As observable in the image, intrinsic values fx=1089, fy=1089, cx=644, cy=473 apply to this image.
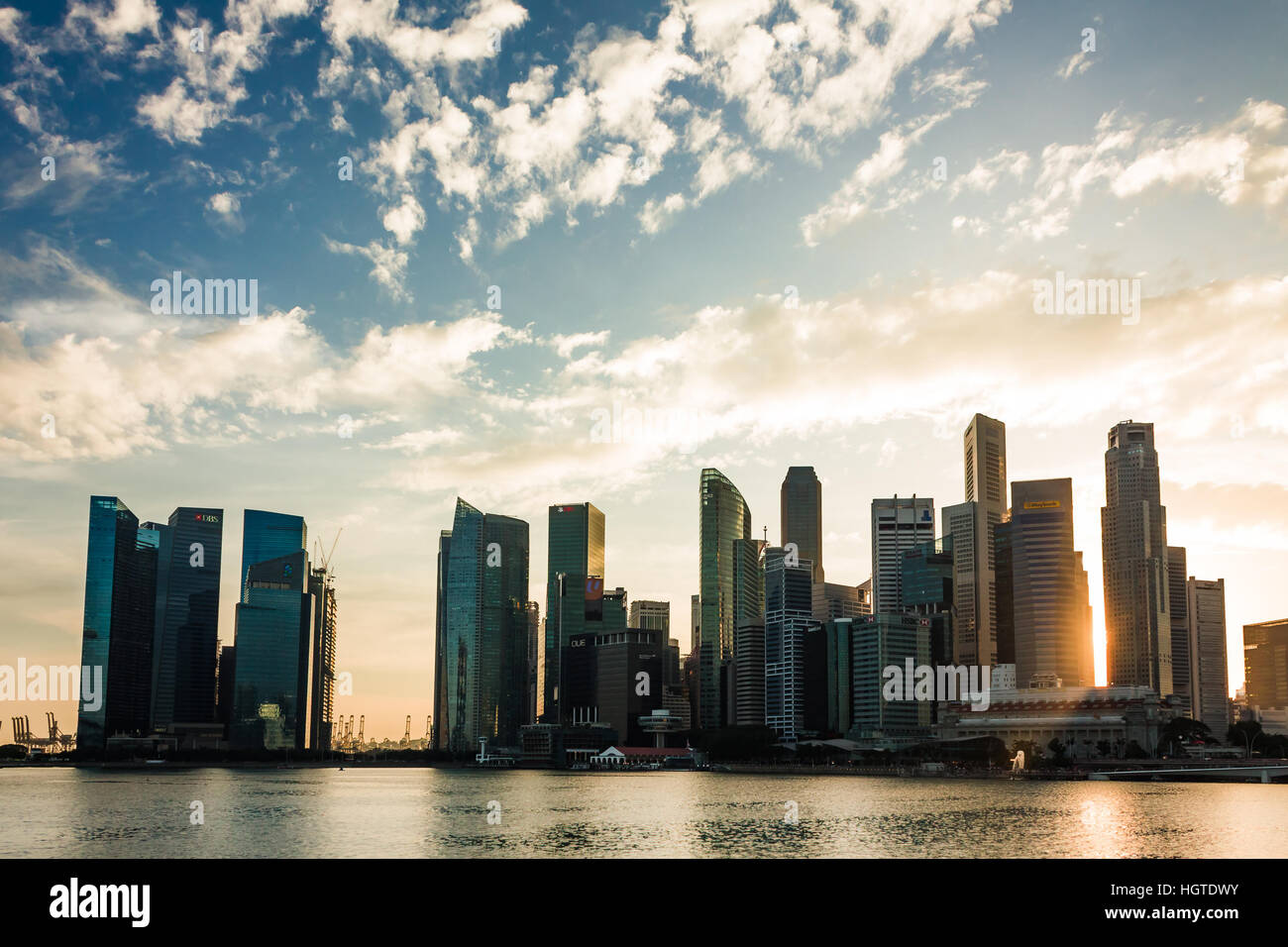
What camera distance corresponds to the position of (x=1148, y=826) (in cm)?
10031

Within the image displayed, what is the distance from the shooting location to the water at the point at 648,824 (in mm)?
75750

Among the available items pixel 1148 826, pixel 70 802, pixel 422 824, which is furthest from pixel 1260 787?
pixel 70 802

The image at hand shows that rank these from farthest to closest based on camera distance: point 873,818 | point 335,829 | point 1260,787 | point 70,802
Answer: point 1260,787
point 70,802
point 873,818
point 335,829

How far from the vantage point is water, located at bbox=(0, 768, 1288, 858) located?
7575 cm

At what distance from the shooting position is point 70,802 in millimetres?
135375

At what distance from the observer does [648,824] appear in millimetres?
98812

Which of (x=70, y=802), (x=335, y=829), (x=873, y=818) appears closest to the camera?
(x=335, y=829)
